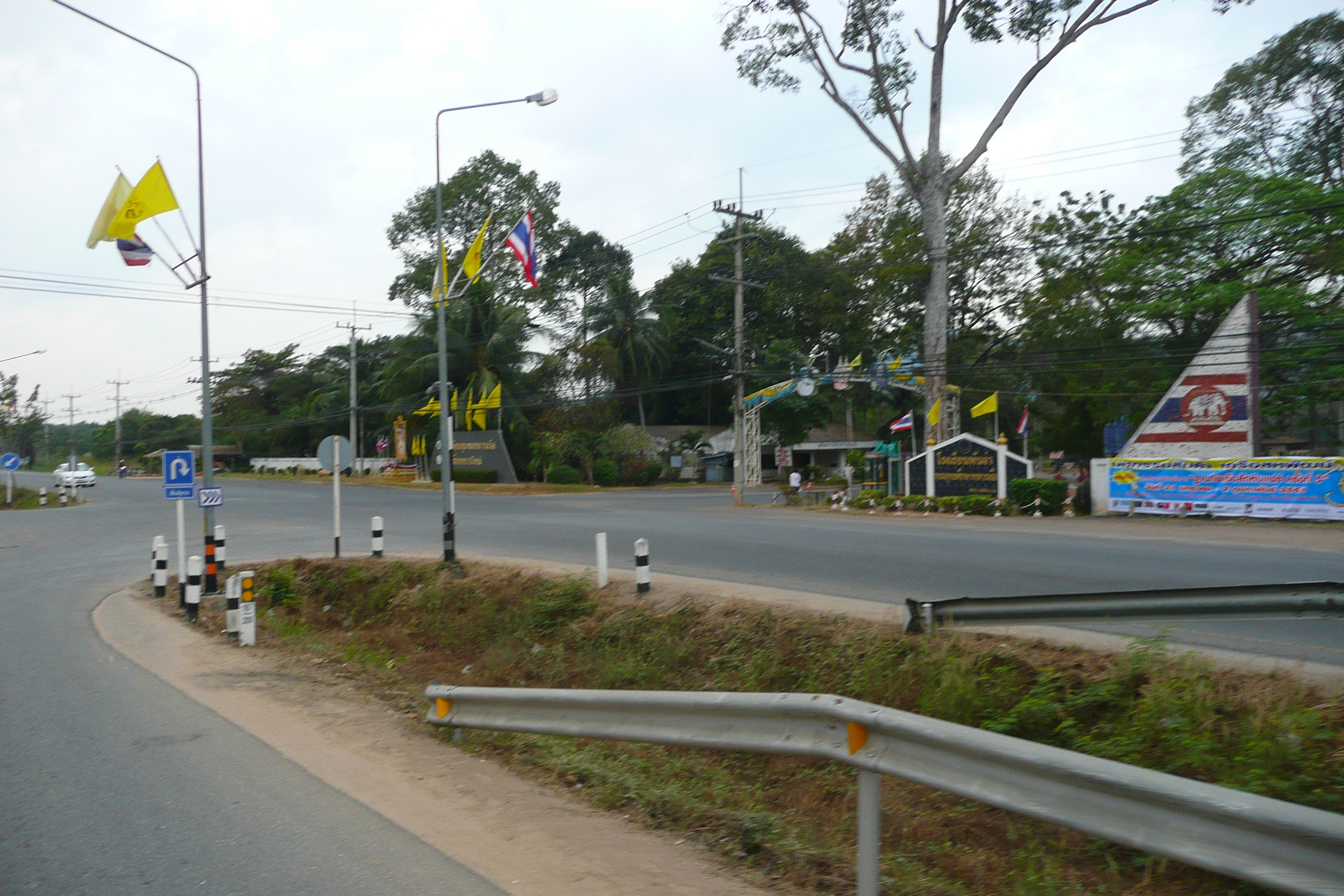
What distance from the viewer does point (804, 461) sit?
66.9 metres

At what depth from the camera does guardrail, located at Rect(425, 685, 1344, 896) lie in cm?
261

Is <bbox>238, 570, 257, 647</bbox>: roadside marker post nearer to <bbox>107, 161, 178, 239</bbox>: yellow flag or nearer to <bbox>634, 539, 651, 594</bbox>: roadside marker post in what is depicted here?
<bbox>634, 539, 651, 594</bbox>: roadside marker post

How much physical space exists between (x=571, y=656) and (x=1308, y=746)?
27.0ft

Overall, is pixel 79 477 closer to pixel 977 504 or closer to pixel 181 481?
pixel 181 481

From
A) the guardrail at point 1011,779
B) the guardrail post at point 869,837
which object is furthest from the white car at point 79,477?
the guardrail post at point 869,837

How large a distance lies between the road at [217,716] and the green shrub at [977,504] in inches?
143

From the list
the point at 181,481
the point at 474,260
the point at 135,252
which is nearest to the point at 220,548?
the point at 181,481

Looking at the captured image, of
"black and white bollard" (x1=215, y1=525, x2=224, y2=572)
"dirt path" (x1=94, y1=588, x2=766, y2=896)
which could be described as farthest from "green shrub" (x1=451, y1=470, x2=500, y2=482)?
"dirt path" (x1=94, y1=588, x2=766, y2=896)

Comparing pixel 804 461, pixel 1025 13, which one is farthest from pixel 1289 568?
pixel 804 461

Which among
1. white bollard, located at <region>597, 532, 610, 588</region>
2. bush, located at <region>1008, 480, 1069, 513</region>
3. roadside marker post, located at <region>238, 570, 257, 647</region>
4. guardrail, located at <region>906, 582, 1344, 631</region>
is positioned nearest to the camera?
guardrail, located at <region>906, 582, 1344, 631</region>

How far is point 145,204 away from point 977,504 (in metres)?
22.1

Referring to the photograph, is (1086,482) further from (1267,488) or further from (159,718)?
(159,718)

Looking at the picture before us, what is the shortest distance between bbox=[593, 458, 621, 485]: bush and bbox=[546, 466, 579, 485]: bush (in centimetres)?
189

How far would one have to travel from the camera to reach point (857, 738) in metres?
3.90
